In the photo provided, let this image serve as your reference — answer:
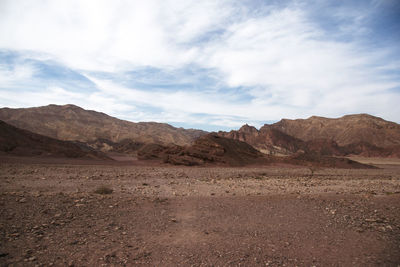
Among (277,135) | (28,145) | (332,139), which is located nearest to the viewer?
(28,145)

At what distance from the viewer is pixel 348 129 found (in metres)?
119

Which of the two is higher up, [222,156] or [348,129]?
[348,129]

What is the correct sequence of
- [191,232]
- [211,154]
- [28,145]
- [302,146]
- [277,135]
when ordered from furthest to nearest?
[277,135], [302,146], [211,154], [28,145], [191,232]

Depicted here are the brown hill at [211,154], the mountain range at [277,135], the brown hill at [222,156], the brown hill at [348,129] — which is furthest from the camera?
the brown hill at [348,129]

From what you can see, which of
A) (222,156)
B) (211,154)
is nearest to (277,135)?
(222,156)

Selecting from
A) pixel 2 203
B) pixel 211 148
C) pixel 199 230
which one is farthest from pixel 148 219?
pixel 211 148

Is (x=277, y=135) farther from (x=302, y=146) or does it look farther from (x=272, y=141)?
(x=302, y=146)

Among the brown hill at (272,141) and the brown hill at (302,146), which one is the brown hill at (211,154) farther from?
the brown hill at (272,141)

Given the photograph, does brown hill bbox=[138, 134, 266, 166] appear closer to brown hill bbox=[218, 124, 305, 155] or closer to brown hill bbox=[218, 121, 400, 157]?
brown hill bbox=[218, 121, 400, 157]

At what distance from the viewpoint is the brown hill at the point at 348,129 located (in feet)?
339

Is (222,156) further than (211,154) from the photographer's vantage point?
Yes

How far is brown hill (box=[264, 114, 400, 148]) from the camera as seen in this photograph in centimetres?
10344

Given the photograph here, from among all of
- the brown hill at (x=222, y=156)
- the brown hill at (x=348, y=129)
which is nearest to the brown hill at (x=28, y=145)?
the brown hill at (x=222, y=156)

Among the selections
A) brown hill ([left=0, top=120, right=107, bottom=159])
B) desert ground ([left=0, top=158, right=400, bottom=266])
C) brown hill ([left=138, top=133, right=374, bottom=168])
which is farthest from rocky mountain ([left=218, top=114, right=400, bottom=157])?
desert ground ([left=0, top=158, right=400, bottom=266])
